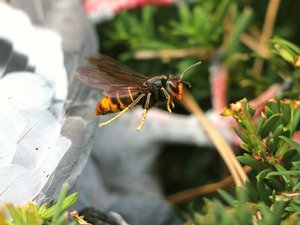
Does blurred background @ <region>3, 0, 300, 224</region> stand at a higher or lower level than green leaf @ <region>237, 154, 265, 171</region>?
higher

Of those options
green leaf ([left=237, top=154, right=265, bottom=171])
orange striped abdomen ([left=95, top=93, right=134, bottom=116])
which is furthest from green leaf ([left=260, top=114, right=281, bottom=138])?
orange striped abdomen ([left=95, top=93, right=134, bottom=116])

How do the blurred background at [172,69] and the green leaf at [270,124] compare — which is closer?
the green leaf at [270,124]

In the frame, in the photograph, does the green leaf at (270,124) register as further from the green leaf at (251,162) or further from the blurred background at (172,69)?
the blurred background at (172,69)

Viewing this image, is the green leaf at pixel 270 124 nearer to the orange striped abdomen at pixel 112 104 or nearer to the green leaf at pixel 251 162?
the green leaf at pixel 251 162

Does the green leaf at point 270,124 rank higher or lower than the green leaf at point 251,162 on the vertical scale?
higher

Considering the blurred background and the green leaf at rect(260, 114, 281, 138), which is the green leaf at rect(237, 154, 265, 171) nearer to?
the green leaf at rect(260, 114, 281, 138)

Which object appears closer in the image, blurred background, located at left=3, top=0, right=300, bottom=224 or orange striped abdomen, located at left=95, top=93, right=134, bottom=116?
orange striped abdomen, located at left=95, top=93, right=134, bottom=116

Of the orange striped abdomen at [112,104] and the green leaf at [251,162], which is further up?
the orange striped abdomen at [112,104]

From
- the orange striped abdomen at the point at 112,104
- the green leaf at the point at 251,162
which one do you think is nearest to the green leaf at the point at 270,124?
the green leaf at the point at 251,162

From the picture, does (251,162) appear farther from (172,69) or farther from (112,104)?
(172,69)

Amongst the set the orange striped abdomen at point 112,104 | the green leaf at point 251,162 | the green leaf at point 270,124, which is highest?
the orange striped abdomen at point 112,104

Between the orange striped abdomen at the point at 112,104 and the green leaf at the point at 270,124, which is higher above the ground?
the orange striped abdomen at the point at 112,104
